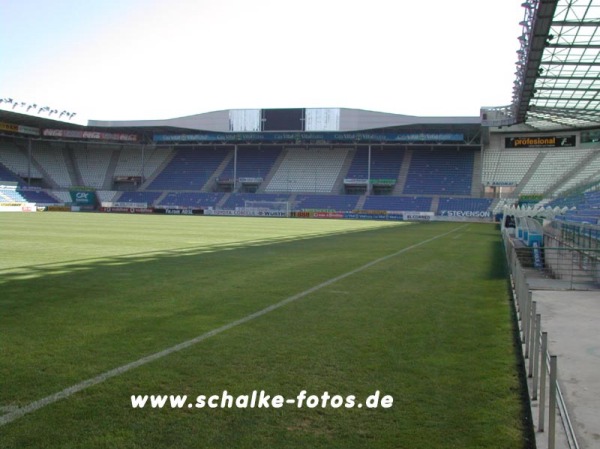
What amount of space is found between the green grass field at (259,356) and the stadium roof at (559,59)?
45.5ft

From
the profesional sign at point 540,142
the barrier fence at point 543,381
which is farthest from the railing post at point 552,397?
the profesional sign at point 540,142

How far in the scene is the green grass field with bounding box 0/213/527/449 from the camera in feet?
13.4

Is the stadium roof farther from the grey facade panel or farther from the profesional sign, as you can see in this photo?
the profesional sign

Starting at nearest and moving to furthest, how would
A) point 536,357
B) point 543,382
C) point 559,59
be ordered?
point 543,382 < point 536,357 < point 559,59

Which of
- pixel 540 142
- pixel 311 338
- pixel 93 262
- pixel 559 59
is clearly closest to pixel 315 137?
pixel 540 142

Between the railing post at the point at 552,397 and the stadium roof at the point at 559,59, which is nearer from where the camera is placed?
the railing post at the point at 552,397

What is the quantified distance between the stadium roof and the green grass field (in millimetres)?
13862

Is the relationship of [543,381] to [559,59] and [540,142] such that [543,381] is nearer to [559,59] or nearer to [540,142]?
[559,59]

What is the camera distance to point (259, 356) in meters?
5.92

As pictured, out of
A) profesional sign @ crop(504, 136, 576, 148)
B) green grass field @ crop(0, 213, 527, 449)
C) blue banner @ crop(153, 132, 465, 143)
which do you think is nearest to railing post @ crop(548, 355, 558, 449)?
green grass field @ crop(0, 213, 527, 449)

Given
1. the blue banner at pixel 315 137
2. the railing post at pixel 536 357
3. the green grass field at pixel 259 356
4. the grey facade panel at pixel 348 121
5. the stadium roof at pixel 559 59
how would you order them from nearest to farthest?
the green grass field at pixel 259 356 < the railing post at pixel 536 357 < the stadium roof at pixel 559 59 < the grey facade panel at pixel 348 121 < the blue banner at pixel 315 137

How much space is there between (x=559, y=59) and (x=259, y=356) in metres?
26.0

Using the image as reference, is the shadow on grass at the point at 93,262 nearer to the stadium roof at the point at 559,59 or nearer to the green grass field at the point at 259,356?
the green grass field at the point at 259,356

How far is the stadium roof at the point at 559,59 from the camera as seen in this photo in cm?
2106
